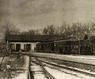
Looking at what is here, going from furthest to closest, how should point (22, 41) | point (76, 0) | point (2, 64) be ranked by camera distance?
1. point (22, 41)
2. point (76, 0)
3. point (2, 64)

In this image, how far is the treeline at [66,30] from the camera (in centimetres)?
324

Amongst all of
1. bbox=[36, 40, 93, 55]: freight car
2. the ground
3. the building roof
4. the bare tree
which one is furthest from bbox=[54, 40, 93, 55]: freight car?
the ground

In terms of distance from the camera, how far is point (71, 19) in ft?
10.8

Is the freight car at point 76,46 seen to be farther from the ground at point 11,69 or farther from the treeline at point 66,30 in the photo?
the ground at point 11,69

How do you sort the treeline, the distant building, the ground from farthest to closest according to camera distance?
1. the distant building
2. the treeline
3. the ground

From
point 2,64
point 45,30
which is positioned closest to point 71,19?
point 45,30

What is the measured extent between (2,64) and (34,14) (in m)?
1.14

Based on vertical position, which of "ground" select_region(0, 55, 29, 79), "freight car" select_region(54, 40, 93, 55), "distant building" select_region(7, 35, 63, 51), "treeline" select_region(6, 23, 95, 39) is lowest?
"ground" select_region(0, 55, 29, 79)

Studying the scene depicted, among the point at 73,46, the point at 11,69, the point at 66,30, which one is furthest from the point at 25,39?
the point at 73,46

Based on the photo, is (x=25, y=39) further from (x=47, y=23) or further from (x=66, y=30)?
(x=66, y=30)

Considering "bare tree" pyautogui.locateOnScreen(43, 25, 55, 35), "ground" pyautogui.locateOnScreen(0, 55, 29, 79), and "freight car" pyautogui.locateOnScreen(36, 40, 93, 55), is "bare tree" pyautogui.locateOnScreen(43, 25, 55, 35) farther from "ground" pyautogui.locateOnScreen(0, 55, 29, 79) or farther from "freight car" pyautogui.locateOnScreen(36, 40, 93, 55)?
"ground" pyautogui.locateOnScreen(0, 55, 29, 79)

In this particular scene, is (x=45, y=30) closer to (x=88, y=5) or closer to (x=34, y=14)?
(x=34, y=14)

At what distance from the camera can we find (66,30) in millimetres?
3318

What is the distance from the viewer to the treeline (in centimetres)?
324
